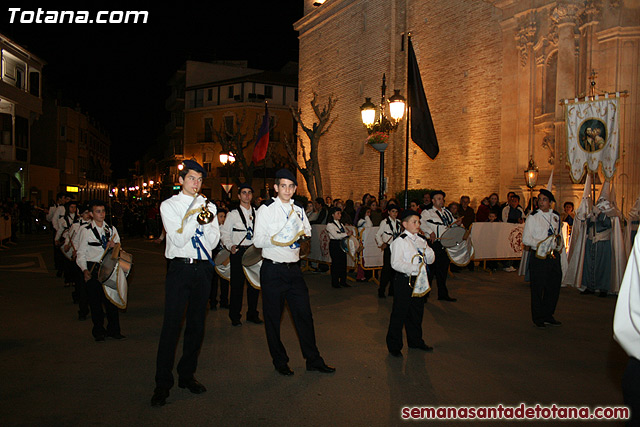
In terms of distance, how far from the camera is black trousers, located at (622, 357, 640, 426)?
2.60 meters

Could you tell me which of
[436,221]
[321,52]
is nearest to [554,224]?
[436,221]

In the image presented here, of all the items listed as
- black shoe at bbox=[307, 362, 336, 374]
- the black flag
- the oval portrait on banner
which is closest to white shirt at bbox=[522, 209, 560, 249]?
Result: the oval portrait on banner

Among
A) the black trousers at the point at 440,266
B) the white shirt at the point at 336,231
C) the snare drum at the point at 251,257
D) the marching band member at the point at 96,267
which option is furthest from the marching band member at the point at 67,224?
the black trousers at the point at 440,266

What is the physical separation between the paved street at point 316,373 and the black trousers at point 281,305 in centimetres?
27

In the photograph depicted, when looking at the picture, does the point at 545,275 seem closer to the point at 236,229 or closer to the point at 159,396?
the point at 236,229

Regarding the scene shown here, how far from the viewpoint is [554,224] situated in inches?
341

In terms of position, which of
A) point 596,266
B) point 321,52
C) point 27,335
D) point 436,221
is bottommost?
point 27,335

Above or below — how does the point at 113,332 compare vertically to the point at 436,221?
below

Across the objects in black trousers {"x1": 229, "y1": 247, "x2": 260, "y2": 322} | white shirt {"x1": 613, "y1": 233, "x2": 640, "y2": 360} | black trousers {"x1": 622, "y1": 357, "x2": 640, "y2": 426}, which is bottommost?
black trousers {"x1": 229, "y1": 247, "x2": 260, "y2": 322}

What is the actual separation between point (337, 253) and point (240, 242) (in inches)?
157

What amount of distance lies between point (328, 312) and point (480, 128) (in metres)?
16.9

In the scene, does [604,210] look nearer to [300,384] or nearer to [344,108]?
[300,384]

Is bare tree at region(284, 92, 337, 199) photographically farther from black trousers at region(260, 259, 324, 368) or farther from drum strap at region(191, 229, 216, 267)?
drum strap at region(191, 229, 216, 267)

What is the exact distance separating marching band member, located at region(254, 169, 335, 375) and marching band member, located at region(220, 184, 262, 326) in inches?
107
